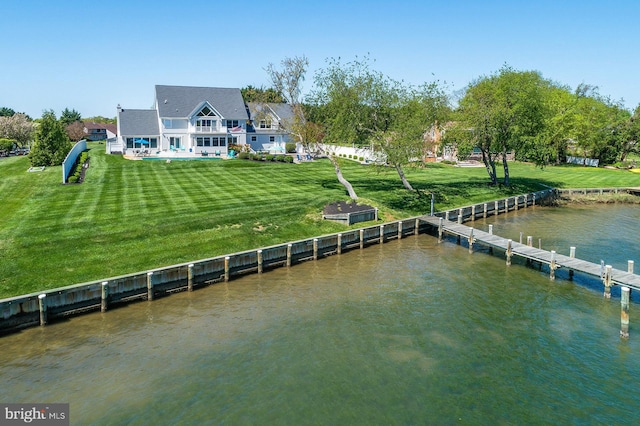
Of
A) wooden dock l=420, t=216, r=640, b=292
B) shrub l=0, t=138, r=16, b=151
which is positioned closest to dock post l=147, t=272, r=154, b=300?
wooden dock l=420, t=216, r=640, b=292

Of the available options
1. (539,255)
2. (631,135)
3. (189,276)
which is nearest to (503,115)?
(539,255)

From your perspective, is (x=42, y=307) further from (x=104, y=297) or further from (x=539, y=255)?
(x=539, y=255)

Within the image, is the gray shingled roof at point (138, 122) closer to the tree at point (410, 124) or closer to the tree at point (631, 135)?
the tree at point (410, 124)

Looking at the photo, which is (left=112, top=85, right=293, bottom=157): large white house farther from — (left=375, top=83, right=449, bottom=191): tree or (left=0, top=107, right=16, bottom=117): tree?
(left=0, top=107, right=16, bottom=117): tree

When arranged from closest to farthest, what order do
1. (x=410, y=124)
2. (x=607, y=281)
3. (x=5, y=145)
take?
(x=607, y=281)
(x=410, y=124)
(x=5, y=145)

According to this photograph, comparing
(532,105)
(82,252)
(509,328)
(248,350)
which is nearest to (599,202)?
(532,105)
